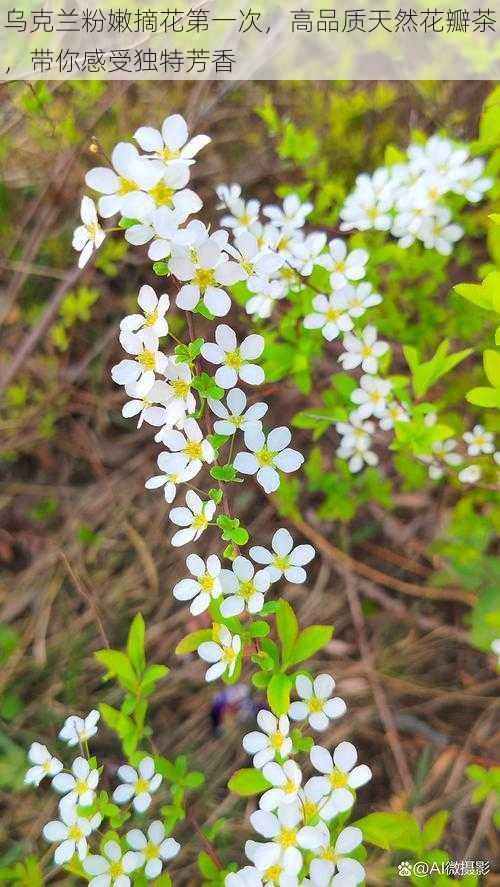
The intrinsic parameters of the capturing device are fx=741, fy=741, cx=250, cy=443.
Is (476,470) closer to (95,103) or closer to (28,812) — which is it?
(28,812)

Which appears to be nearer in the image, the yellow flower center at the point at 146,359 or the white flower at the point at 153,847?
the yellow flower center at the point at 146,359

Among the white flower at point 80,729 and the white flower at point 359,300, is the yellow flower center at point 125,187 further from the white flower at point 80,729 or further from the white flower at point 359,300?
the white flower at point 80,729

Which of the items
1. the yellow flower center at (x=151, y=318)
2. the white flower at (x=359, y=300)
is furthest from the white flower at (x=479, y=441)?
the yellow flower center at (x=151, y=318)

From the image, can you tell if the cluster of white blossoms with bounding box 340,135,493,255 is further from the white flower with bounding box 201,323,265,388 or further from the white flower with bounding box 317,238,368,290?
the white flower with bounding box 201,323,265,388

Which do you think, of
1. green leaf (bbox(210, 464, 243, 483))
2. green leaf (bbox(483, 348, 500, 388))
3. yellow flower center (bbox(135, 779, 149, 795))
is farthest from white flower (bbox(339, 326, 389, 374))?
yellow flower center (bbox(135, 779, 149, 795))

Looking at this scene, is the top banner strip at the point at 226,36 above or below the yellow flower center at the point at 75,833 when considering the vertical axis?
above

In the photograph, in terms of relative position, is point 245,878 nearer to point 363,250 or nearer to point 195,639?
point 195,639

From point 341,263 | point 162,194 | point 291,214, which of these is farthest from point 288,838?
point 291,214
